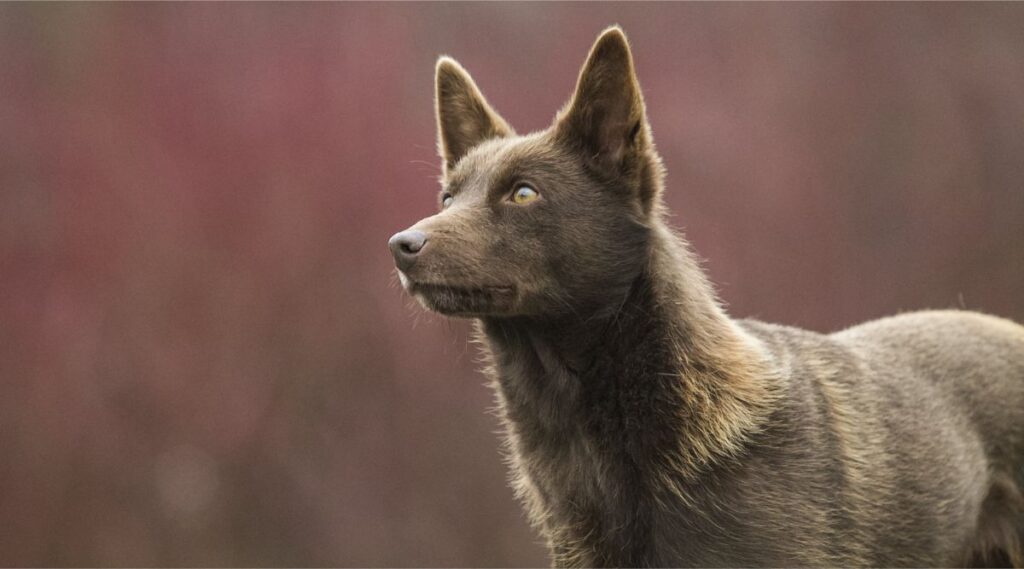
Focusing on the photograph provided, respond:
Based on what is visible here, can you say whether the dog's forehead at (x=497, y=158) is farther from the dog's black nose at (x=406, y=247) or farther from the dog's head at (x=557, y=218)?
the dog's black nose at (x=406, y=247)

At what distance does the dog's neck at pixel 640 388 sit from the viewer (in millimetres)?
4352

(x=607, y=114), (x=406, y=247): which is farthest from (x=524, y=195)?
(x=406, y=247)

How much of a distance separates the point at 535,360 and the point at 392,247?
91cm

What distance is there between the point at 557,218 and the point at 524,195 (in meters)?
0.19

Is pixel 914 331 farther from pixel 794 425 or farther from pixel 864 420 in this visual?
pixel 794 425

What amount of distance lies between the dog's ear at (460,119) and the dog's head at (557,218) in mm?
524

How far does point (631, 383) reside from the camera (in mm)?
4379

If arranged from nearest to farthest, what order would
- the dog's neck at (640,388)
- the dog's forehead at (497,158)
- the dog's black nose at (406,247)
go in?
the dog's black nose at (406,247)
the dog's neck at (640,388)
the dog's forehead at (497,158)

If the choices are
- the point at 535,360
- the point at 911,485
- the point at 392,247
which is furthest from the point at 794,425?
the point at 392,247

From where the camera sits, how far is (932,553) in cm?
497

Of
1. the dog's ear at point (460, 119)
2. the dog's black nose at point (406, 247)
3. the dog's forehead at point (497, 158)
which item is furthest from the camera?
the dog's ear at point (460, 119)

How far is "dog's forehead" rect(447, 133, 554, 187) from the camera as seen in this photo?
458 cm

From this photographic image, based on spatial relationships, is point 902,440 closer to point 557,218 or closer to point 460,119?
point 557,218

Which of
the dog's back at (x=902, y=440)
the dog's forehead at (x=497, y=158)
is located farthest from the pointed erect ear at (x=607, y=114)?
the dog's back at (x=902, y=440)
